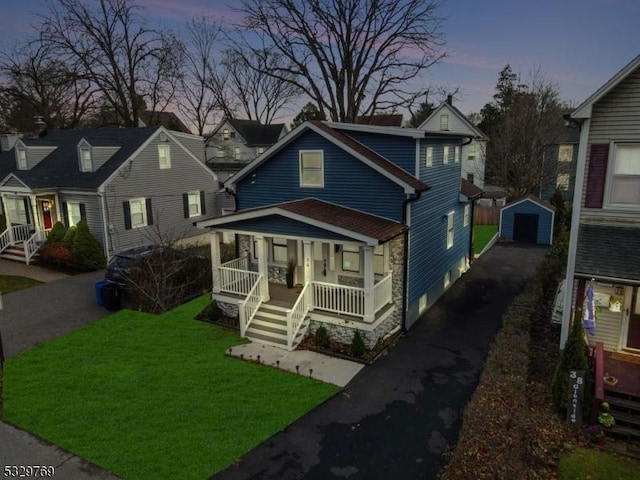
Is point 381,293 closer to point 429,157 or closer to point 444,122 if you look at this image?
point 429,157

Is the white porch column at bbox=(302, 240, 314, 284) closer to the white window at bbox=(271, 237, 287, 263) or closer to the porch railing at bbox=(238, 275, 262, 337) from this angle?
the porch railing at bbox=(238, 275, 262, 337)

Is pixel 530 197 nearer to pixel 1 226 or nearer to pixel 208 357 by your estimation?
pixel 208 357

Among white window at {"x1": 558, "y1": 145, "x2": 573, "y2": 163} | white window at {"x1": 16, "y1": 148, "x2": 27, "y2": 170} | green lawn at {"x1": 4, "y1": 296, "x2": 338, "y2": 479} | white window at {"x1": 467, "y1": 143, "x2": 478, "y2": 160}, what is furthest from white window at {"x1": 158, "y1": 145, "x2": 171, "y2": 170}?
white window at {"x1": 558, "y1": 145, "x2": 573, "y2": 163}

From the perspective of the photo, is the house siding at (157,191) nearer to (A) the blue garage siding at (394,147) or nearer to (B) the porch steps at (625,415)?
(A) the blue garage siding at (394,147)

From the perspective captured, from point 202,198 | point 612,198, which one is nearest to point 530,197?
point 612,198

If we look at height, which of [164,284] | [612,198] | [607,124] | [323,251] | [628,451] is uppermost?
[607,124]

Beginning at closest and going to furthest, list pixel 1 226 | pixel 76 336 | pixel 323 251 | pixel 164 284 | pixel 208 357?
1. pixel 208 357
2. pixel 76 336
3. pixel 323 251
4. pixel 164 284
5. pixel 1 226

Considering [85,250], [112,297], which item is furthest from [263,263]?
[85,250]

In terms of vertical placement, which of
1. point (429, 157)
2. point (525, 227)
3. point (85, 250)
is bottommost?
point (525, 227)
